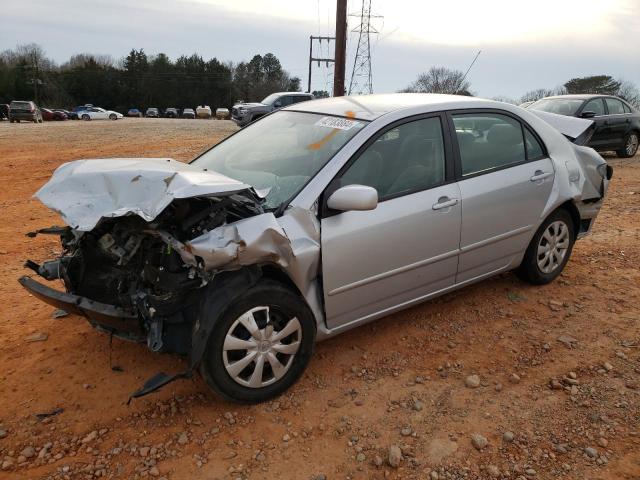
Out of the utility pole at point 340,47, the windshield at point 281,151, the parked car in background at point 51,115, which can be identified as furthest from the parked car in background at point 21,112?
the windshield at point 281,151

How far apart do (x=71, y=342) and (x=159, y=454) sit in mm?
1366

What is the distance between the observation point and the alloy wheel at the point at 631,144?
12.6 meters

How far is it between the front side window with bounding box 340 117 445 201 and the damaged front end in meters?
0.55

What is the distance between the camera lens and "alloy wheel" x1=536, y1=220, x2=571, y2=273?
4.32m

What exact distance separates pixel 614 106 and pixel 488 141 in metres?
10.4

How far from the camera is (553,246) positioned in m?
4.41

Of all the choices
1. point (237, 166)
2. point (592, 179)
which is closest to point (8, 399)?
point (237, 166)

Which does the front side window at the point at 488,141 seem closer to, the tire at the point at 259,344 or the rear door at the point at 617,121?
the tire at the point at 259,344

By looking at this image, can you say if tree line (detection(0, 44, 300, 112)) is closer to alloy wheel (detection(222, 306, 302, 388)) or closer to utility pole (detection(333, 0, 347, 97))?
utility pole (detection(333, 0, 347, 97))

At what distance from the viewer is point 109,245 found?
2895 mm

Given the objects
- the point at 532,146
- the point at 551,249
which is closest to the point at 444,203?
the point at 532,146

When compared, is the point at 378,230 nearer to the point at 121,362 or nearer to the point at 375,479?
the point at 375,479

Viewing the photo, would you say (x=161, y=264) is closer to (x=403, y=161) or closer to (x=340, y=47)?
(x=403, y=161)

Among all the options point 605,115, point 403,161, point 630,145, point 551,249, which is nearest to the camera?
point 403,161
